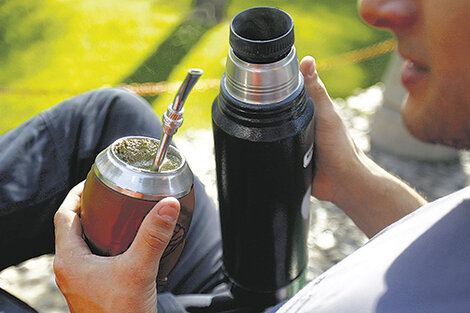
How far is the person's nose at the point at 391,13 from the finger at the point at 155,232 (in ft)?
1.51

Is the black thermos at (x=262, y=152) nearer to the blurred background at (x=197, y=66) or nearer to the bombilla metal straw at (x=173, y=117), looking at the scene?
the bombilla metal straw at (x=173, y=117)

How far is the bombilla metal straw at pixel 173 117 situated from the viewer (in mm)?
864

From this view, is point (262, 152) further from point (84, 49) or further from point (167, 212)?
point (84, 49)

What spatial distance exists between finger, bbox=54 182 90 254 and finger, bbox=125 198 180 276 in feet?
0.42

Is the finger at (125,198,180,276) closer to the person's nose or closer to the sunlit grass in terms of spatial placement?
the person's nose

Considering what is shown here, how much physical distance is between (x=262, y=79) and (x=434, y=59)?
0.30 metres

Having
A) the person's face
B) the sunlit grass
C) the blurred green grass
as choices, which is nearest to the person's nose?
the person's face

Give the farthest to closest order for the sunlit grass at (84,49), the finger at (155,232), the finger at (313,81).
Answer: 1. the sunlit grass at (84,49)
2. the finger at (313,81)
3. the finger at (155,232)

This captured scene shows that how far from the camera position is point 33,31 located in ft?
9.11

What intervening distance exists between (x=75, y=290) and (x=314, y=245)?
114cm

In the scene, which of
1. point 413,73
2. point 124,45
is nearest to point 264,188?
point 413,73

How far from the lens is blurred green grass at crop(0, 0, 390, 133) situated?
2.47 metres

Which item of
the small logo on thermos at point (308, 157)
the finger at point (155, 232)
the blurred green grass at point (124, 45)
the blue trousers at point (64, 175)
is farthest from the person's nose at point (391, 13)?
the blurred green grass at point (124, 45)

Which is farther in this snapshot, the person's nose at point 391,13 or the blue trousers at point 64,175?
the blue trousers at point 64,175
